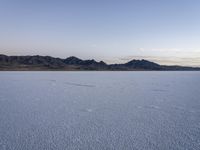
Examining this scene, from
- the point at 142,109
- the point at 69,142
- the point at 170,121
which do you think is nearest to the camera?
the point at 69,142

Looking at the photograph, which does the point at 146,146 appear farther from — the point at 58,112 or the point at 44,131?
the point at 58,112

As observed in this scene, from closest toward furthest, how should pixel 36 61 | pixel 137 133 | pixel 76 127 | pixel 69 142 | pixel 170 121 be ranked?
pixel 69 142 → pixel 137 133 → pixel 76 127 → pixel 170 121 → pixel 36 61

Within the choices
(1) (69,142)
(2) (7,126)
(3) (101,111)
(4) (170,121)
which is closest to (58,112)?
(3) (101,111)

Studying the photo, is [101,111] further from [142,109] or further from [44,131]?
[44,131]

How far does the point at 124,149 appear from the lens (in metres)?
5.79

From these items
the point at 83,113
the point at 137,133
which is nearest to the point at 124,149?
the point at 137,133

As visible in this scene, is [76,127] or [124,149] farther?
[76,127]

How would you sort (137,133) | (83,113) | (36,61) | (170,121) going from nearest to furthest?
1. (137,133)
2. (170,121)
3. (83,113)
4. (36,61)

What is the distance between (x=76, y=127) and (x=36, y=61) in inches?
7862

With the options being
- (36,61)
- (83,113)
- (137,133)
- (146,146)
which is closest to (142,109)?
(83,113)

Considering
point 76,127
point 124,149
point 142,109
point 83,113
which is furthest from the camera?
point 142,109

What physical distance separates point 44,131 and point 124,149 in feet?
9.98

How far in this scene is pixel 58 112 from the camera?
10312mm

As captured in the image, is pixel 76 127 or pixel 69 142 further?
pixel 76 127
